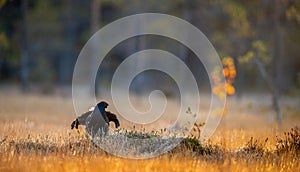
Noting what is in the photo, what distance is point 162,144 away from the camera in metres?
11.6

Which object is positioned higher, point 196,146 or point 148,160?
point 196,146

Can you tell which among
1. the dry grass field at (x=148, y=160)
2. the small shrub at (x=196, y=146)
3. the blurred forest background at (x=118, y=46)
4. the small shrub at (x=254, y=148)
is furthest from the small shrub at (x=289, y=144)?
the blurred forest background at (x=118, y=46)

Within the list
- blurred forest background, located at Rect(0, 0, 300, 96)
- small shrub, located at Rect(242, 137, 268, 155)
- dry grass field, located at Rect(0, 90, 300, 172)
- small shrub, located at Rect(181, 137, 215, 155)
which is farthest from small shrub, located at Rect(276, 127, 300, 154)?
blurred forest background, located at Rect(0, 0, 300, 96)

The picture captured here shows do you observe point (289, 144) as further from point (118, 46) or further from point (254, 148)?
point (118, 46)

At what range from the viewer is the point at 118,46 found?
48.8 meters

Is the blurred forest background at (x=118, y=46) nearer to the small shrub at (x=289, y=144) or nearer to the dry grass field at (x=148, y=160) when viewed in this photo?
the small shrub at (x=289, y=144)

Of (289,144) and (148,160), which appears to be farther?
(289,144)

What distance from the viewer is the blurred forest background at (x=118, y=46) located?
32469 mm

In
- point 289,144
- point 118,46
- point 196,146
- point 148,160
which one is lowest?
point 148,160

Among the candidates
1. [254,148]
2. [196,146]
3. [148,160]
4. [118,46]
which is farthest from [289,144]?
[118,46]

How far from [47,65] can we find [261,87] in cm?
1731

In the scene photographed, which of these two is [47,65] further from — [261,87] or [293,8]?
[293,8]

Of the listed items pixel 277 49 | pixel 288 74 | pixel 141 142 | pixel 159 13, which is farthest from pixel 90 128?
pixel 288 74

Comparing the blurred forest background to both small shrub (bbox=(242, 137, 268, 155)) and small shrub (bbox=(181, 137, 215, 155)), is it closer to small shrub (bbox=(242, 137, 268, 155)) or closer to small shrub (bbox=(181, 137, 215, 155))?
small shrub (bbox=(242, 137, 268, 155))
